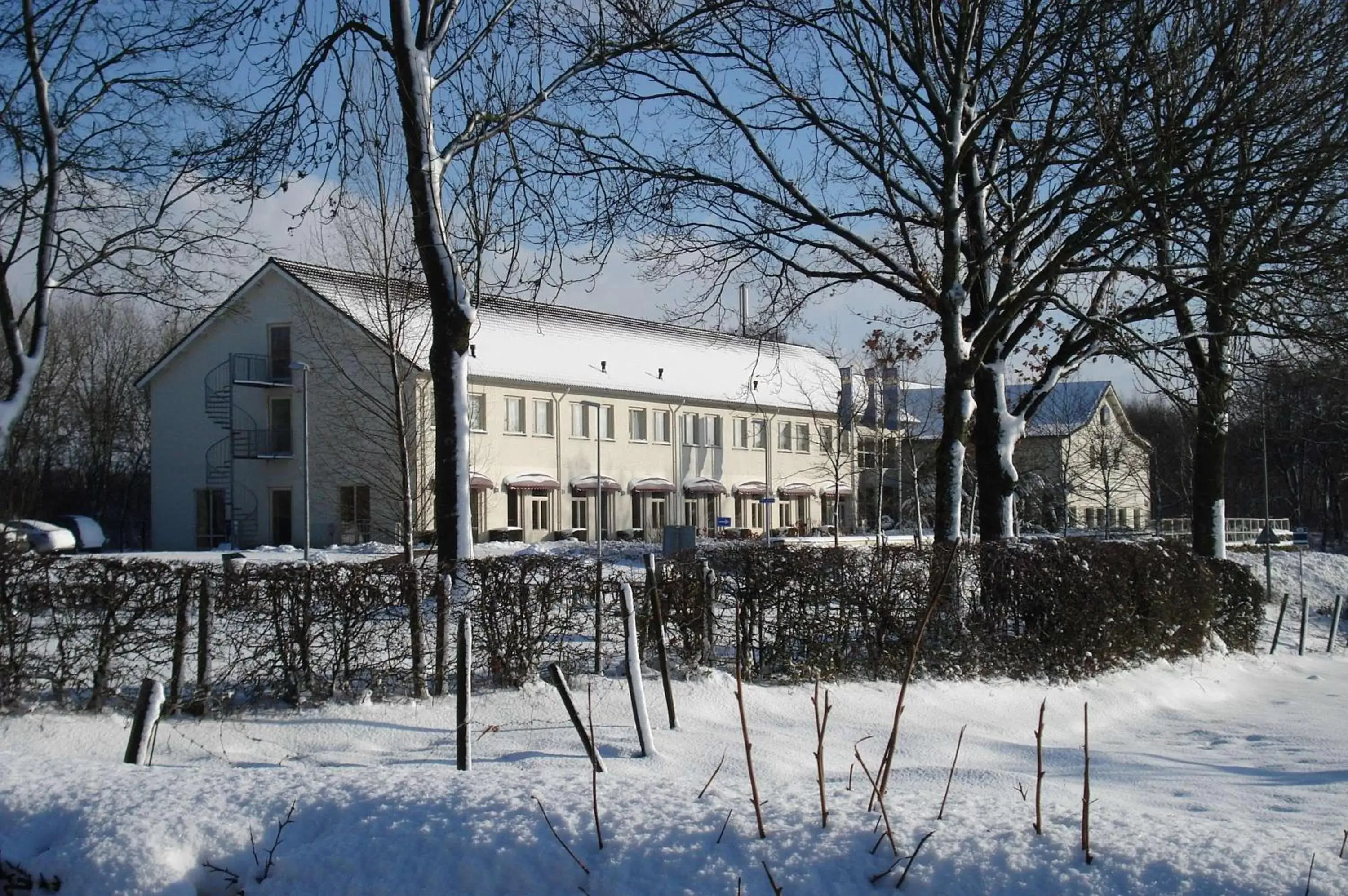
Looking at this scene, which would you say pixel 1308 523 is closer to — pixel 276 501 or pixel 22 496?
pixel 276 501

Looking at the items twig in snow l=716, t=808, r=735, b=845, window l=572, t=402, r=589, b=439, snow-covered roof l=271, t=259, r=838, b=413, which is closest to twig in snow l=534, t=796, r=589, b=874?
twig in snow l=716, t=808, r=735, b=845

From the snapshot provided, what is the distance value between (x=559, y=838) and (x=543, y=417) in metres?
44.0

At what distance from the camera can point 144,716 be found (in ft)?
21.5

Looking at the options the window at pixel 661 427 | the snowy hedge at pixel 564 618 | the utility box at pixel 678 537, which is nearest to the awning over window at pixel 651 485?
the window at pixel 661 427

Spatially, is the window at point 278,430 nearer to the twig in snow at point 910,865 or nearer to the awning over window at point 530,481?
the awning over window at point 530,481

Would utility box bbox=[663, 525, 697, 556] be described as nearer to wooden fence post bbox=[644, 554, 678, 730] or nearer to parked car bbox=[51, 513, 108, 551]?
wooden fence post bbox=[644, 554, 678, 730]

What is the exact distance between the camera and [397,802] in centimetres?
534

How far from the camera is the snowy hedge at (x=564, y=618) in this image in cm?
892

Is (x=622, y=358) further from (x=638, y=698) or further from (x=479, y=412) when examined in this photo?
(x=638, y=698)

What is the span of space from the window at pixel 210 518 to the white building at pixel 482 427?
0.20 ft

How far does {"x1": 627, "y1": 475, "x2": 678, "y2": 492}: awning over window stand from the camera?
5194cm

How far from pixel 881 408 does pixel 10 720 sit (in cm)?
4111

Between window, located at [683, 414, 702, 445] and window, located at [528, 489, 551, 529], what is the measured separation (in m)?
8.03

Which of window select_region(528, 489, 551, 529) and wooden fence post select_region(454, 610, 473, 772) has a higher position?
window select_region(528, 489, 551, 529)
